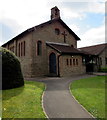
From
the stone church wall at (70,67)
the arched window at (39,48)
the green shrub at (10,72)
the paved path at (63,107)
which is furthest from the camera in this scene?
the arched window at (39,48)

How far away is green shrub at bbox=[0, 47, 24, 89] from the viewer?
986 cm

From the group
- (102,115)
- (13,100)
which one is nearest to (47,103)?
(13,100)

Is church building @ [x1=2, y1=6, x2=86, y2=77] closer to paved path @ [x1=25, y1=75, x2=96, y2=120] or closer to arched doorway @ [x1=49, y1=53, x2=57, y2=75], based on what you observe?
arched doorway @ [x1=49, y1=53, x2=57, y2=75]

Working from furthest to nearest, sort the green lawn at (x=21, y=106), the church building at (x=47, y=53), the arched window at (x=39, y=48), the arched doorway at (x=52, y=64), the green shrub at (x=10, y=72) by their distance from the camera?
1. the arched window at (x=39, y=48)
2. the arched doorway at (x=52, y=64)
3. the church building at (x=47, y=53)
4. the green shrub at (x=10, y=72)
5. the green lawn at (x=21, y=106)

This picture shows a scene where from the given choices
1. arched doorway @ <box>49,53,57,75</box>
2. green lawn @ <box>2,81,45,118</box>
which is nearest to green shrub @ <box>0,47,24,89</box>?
green lawn @ <box>2,81,45,118</box>

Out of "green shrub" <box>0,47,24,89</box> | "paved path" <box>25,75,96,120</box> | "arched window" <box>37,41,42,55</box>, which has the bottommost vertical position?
"paved path" <box>25,75,96,120</box>

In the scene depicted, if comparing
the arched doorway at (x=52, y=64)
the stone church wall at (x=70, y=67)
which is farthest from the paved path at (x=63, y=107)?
the arched doorway at (x=52, y=64)

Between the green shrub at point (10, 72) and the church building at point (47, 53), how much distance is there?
26.3 feet

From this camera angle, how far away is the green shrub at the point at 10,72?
986 centimetres

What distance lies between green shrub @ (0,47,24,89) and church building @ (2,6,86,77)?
26.3 feet

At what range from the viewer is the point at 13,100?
745 centimetres

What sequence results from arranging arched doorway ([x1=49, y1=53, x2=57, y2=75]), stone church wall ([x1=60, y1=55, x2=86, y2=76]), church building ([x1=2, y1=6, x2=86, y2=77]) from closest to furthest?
1. stone church wall ([x1=60, y1=55, x2=86, y2=76])
2. church building ([x1=2, y1=6, x2=86, y2=77])
3. arched doorway ([x1=49, y1=53, x2=57, y2=75])

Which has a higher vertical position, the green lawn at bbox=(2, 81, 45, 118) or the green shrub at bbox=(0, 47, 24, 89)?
the green shrub at bbox=(0, 47, 24, 89)

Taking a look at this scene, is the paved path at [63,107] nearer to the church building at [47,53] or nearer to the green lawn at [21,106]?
the green lawn at [21,106]
